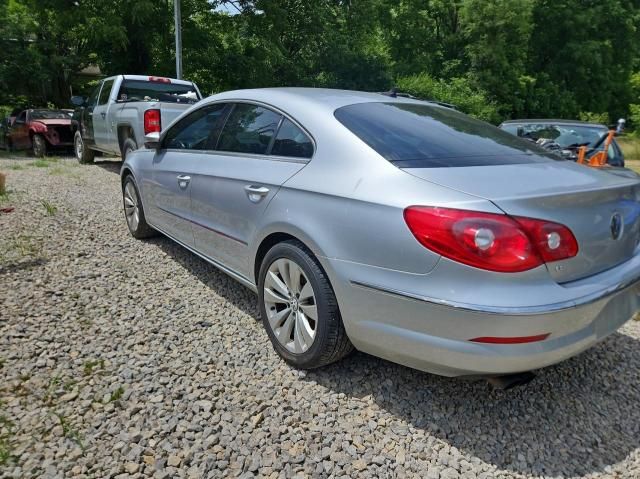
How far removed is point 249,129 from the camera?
10.6ft

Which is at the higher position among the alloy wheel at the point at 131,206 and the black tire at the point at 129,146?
the black tire at the point at 129,146

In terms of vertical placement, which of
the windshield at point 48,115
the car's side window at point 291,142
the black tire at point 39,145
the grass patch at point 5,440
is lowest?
the black tire at point 39,145

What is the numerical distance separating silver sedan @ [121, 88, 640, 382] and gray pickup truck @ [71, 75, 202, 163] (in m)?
4.46

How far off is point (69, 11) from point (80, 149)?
347 inches

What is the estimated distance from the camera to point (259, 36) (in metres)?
19.8

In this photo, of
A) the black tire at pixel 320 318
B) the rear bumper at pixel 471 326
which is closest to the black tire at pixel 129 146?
the black tire at pixel 320 318

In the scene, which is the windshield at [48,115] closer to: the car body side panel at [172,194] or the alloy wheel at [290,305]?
the car body side panel at [172,194]

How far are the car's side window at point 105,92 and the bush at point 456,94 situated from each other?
15.5 m

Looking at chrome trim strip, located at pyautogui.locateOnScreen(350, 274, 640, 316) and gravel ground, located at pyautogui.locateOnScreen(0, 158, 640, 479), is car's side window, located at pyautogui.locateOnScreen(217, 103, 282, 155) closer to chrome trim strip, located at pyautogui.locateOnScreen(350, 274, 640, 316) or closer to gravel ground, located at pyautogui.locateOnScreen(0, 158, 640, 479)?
gravel ground, located at pyautogui.locateOnScreen(0, 158, 640, 479)

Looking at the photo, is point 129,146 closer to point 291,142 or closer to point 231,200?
point 231,200

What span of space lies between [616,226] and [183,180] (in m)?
2.84

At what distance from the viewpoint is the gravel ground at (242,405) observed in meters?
2.10

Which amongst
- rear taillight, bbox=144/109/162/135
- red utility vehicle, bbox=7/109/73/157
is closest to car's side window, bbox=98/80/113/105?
rear taillight, bbox=144/109/162/135

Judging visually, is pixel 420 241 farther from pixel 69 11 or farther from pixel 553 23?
pixel 553 23
